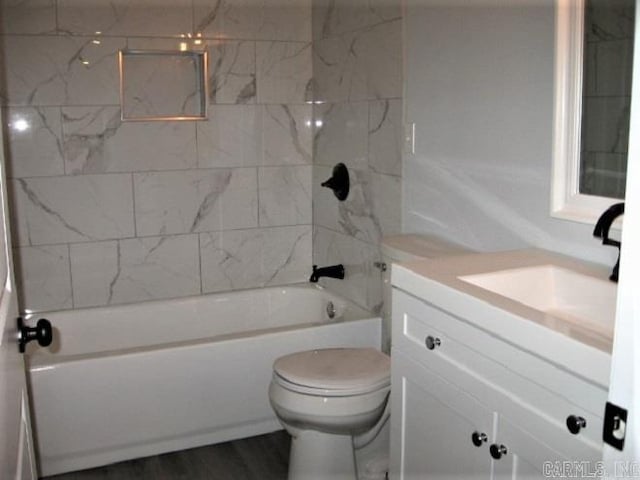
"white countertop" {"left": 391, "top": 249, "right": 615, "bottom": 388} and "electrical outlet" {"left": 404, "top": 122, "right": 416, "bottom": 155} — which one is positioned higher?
"electrical outlet" {"left": 404, "top": 122, "right": 416, "bottom": 155}

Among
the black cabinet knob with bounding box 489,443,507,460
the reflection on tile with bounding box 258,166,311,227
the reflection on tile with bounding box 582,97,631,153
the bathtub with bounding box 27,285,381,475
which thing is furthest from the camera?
the reflection on tile with bounding box 258,166,311,227

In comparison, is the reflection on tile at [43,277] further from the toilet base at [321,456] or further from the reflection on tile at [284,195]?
the toilet base at [321,456]

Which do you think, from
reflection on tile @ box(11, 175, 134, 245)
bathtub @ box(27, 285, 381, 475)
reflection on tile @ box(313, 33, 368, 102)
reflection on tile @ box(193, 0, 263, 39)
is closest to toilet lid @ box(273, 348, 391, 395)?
bathtub @ box(27, 285, 381, 475)

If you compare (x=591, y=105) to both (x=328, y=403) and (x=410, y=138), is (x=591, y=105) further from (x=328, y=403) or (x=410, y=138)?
(x=328, y=403)

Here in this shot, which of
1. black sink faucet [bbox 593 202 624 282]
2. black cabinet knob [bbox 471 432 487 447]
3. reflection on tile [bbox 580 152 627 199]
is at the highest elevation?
reflection on tile [bbox 580 152 627 199]

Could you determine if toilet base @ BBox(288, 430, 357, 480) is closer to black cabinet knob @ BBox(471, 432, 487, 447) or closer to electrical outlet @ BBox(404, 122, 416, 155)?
black cabinet knob @ BBox(471, 432, 487, 447)

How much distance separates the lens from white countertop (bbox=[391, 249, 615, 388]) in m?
1.29

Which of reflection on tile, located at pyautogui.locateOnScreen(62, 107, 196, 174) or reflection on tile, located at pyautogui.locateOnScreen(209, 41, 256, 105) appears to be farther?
reflection on tile, located at pyautogui.locateOnScreen(209, 41, 256, 105)

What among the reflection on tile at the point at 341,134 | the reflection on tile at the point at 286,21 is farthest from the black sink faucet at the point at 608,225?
the reflection on tile at the point at 286,21

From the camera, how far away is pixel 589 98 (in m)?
1.92

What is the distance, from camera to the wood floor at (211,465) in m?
2.72

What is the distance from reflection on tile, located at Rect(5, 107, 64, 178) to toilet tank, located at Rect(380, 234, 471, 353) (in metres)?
1.69

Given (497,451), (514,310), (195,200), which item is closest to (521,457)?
(497,451)

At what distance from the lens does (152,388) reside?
2.78 m
